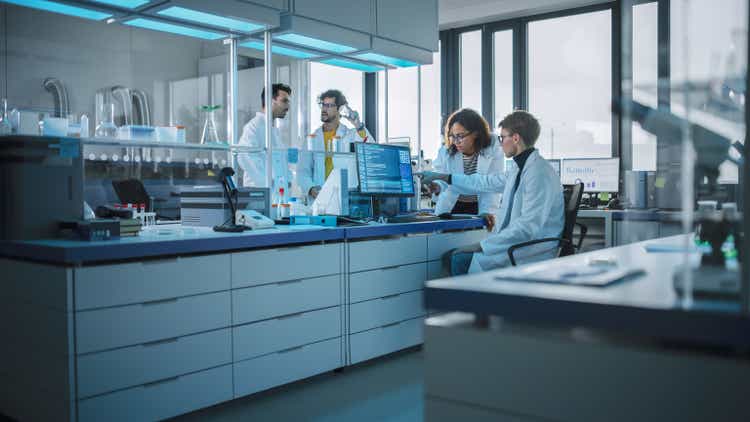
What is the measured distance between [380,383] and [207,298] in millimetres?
1048

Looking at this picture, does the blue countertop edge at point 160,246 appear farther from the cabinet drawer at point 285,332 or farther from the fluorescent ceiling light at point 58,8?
the fluorescent ceiling light at point 58,8

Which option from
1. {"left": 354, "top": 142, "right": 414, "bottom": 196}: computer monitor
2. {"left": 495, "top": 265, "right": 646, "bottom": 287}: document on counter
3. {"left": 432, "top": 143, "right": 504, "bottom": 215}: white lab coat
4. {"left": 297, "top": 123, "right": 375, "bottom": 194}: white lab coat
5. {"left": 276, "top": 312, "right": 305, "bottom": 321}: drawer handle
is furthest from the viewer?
{"left": 432, "top": 143, "right": 504, "bottom": 215}: white lab coat

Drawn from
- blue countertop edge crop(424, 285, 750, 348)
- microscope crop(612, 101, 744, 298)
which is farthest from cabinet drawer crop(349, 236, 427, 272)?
microscope crop(612, 101, 744, 298)

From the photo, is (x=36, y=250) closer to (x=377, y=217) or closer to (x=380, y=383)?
(x=380, y=383)

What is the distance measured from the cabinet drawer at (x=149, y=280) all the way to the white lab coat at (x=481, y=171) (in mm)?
2115

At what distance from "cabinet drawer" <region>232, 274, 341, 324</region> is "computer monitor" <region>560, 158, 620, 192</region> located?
352 centimetres

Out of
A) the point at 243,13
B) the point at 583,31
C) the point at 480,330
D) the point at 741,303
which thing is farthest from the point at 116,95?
the point at 741,303

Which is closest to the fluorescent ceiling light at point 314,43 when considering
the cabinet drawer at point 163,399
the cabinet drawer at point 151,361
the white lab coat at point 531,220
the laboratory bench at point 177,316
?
the laboratory bench at point 177,316

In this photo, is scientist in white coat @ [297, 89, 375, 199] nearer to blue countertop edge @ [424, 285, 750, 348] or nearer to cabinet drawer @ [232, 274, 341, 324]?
cabinet drawer @ [232, 274, 341, 324]

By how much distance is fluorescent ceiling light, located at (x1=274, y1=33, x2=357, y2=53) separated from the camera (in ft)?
12.2

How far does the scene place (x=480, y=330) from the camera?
1.26 metres

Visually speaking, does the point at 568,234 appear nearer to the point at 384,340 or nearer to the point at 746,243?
the point at 384,340

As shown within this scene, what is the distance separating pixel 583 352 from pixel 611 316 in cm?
13

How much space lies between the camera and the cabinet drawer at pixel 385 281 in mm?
3299
